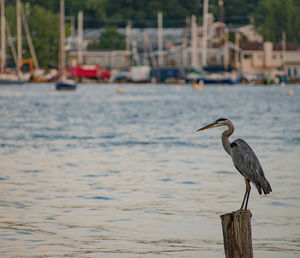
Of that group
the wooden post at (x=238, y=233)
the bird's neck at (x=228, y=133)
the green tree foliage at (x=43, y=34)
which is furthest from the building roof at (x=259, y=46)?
the wooden post at (x=238, y=233)

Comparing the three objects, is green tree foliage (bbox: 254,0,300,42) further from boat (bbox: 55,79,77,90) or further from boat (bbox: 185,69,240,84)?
boat (bbox: 55,79,77,90)

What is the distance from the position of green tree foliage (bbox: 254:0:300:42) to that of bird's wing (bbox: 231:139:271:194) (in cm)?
16036

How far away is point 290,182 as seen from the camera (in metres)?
22.4

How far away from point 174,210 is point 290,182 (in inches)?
184

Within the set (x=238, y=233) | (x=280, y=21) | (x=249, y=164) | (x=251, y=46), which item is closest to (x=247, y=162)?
(x=249, y=164)

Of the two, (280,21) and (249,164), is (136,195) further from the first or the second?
(280,21)

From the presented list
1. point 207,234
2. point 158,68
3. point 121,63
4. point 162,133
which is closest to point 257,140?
point 162,133

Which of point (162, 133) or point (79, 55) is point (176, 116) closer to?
point (162, 133)

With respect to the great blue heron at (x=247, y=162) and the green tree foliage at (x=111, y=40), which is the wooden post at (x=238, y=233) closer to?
the great blue heron at (x=247, y=162)

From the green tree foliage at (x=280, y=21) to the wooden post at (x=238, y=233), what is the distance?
532ft

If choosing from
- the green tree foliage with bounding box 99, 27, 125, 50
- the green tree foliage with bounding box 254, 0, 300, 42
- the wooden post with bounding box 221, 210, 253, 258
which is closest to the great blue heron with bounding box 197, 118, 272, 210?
the wooden post with bounding box 221, 210, 253, 258

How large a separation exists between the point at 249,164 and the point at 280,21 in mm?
168418

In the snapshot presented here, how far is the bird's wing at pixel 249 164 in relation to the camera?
13.7 meters

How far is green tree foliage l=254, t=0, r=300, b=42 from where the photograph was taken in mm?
175250
